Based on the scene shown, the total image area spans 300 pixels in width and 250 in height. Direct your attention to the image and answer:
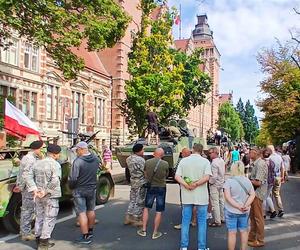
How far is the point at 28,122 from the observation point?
444 inches

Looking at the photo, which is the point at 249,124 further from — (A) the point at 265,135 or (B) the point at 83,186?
(B) the point at 83,186

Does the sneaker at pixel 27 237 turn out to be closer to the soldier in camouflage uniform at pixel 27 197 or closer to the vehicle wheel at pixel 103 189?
the soldier in camouflage uniform at pixel 27 197

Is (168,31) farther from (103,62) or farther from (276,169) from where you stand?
(276,169)

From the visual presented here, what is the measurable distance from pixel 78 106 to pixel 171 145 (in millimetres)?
20941

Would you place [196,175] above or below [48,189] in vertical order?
above

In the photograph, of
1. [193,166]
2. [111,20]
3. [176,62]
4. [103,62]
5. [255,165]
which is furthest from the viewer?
[103,62]

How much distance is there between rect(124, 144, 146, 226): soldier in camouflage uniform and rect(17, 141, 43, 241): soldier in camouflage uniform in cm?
206

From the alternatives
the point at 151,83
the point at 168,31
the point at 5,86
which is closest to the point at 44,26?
the point at 5,86

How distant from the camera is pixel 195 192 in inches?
292

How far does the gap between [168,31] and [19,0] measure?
22.8 metres

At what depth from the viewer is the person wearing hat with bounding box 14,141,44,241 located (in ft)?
27.0

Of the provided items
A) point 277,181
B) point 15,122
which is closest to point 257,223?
point 277,181

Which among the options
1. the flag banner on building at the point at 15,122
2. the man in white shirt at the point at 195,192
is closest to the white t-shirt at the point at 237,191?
the man in white shirt at the point at 195,192

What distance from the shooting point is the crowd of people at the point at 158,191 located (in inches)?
273
